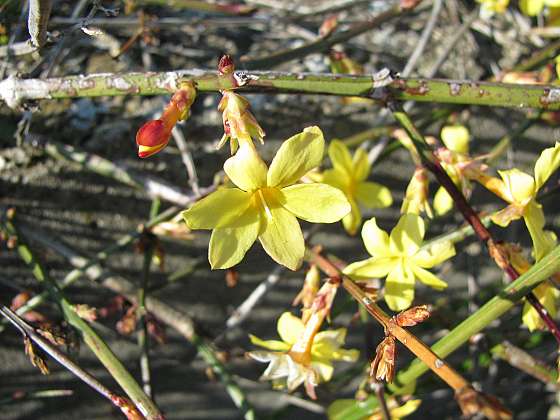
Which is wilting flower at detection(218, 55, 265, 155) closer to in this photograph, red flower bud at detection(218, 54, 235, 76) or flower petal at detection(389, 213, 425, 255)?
red flower bud at detection(218, 54, 235, 76)

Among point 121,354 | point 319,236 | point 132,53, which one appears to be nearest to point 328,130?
point 319,236

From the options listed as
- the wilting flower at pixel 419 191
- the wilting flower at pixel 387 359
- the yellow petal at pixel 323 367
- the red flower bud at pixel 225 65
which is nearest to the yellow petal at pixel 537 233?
the wilting flower at pixel 419 191

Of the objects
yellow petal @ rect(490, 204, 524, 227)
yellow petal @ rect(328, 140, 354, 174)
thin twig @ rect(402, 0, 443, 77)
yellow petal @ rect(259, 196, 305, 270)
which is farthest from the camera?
thin twig @ rect(402, 0, 443, 77)

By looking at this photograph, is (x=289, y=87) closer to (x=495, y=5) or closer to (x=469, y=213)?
(x=469, y=213)

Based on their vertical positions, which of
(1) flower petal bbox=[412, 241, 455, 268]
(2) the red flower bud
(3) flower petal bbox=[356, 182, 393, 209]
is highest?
(2) the red flower bud

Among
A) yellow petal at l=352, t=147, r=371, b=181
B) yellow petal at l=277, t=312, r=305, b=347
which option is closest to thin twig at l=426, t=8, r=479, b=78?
yellow petal at l=352, t=147, r=371, b=181

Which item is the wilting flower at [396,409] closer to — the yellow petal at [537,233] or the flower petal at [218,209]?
the yellow petal at [537,233]
